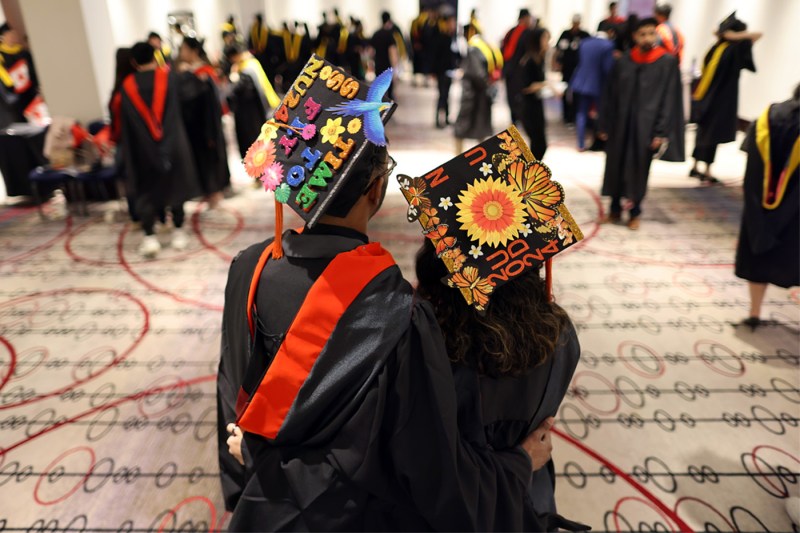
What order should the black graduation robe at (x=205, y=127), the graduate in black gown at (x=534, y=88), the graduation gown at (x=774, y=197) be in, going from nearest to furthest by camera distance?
the graduation gown at (x=774, y=197), the black graduation robe at (x=205, y=127), the graduate in black gown at (x=534, y=88)

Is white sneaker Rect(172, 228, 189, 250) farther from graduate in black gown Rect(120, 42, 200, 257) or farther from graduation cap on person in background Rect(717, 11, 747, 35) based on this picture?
graduation cap on person in background Rect(717, 11, 747, 35)

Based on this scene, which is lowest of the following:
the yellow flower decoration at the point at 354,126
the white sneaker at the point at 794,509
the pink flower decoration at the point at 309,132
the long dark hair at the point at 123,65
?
the white sneaker at the point at 794,509

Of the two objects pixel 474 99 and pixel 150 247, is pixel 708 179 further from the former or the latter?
pixel 150 247

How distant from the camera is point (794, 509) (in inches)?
68.6

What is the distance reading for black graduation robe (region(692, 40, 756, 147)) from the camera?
466 centimetres

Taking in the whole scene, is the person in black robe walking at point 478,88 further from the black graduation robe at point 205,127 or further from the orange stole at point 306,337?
the orange stole at point 306,337

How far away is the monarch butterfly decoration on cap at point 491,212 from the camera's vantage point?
104cm

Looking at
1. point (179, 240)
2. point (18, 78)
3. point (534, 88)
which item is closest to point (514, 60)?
point (534, 88)

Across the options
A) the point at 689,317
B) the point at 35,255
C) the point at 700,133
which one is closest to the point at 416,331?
the point at 689,317

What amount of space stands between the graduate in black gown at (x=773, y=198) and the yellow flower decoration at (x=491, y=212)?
6.64 ft

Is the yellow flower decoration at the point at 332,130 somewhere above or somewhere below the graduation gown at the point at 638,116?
above

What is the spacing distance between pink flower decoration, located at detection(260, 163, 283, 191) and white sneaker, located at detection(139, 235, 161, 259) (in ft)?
10.2

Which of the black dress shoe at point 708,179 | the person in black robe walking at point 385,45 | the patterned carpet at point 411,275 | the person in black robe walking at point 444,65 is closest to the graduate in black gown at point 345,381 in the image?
the patterned carpet at point 411,275

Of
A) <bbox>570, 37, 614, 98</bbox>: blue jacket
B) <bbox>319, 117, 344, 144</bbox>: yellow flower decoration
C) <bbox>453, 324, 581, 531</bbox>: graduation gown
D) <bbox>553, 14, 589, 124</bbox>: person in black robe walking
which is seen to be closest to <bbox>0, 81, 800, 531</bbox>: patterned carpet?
<bbox>453, 324, 581, 531</bbox>: graduation gown
